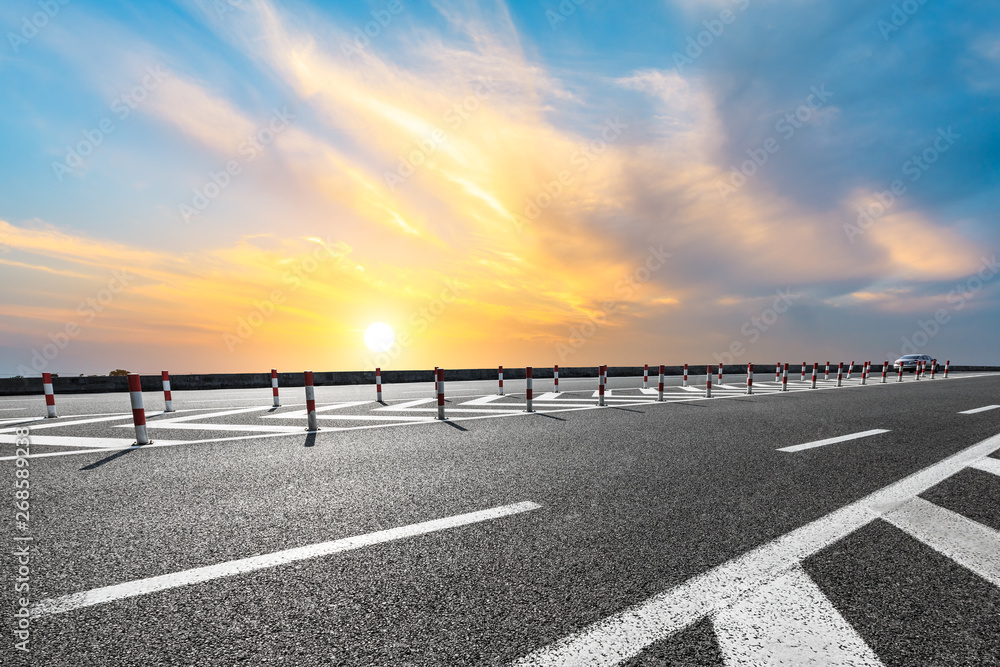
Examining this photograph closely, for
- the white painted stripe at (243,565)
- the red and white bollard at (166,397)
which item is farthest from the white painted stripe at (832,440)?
the red and white bollard at (166,397)

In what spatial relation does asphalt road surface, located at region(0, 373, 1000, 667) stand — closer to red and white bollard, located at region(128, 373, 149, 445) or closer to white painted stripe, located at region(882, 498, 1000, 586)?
white painted stripe, located at region(882, 498, 1000, 586)

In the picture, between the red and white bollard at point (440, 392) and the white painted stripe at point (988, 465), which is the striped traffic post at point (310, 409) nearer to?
the red and white bollard at point (440, 392)

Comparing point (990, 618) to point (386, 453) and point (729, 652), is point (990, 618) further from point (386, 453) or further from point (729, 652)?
point (386, 453)

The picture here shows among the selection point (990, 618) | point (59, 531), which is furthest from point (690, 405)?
point (59, 531)

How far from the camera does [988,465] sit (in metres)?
5.15

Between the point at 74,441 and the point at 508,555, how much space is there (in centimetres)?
723

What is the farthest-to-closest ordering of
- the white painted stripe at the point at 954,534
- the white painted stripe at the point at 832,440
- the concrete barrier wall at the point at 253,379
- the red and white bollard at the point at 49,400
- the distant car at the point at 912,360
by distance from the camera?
the distant car at the point at 912,360, the concrete barrier wall at the point at 253,379, the red and white bollard at the point at 49,400, the white painted stripe at the point at 832,440, the white painted stripe at the point at 954,534

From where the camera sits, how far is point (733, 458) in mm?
5395

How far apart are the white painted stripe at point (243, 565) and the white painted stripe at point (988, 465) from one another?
532cm

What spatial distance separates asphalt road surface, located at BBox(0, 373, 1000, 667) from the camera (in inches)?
75.0

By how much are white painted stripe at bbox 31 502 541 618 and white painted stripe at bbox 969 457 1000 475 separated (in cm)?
532

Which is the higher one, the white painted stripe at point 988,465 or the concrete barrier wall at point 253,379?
the concrete barrier wall at point 253,379

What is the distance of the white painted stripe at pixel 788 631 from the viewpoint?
5.86 ft

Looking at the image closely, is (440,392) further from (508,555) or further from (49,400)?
(49,400)
